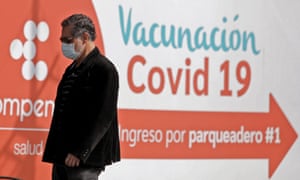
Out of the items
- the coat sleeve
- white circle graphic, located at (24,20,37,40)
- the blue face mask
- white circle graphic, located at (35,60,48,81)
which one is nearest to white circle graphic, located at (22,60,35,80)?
white circle graphic, located at (35,60,48,81)

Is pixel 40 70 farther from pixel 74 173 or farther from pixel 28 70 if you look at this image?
pixel 74 173

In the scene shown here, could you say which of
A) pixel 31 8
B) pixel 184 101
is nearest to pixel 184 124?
pixel 184 101

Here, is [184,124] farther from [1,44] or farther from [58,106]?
[58,106]

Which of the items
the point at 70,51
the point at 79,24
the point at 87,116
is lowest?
the point at 87,116

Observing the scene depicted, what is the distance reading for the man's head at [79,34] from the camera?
13.1ft

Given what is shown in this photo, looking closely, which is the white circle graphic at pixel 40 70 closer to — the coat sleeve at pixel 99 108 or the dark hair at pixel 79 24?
the dark hair at pixel 79 24

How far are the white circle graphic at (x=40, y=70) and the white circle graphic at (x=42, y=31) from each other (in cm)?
15

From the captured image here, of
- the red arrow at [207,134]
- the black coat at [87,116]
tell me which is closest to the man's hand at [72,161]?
the black coat at [87,116]

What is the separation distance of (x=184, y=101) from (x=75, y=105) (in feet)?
6.58

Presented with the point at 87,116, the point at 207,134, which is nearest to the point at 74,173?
the point at 87,116

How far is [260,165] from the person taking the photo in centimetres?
611

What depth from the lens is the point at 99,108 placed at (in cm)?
382

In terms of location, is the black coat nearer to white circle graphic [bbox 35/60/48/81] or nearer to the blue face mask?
the blue face mask

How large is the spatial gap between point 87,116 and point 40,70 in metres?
1.48
